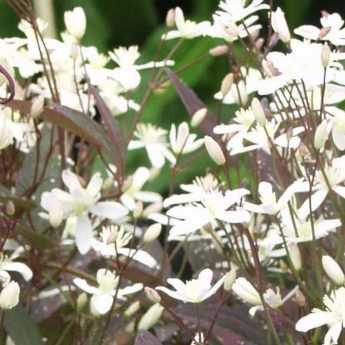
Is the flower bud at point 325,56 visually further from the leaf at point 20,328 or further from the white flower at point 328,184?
the leaf at point 20,328

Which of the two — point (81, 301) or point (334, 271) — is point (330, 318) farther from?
point (81, 301)

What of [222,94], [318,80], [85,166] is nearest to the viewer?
[318,80]

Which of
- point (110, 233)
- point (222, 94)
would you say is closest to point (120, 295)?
point (110, 233)

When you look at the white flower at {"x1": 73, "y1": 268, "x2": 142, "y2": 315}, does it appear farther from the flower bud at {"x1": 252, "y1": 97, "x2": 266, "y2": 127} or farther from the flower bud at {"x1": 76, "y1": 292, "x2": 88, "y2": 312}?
the flower bud at {"x1": 252, "y1": 97, "x2": 266, "y2": 127}

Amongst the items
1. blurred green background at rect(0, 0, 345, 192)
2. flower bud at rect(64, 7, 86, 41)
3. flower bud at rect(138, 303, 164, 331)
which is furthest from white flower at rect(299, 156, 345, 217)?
blurred green background at rect(0, 0, 345, 192)

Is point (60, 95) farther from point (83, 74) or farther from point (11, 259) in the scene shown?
point (11, 259)

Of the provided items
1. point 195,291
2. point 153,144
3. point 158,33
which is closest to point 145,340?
point 195,291

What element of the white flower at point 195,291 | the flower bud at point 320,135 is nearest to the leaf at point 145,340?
the white flower at point 195,291
